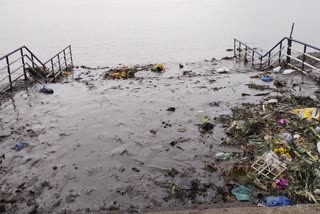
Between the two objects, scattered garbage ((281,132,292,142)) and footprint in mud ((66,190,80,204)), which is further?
scattered garbage ((281,132,292,142))

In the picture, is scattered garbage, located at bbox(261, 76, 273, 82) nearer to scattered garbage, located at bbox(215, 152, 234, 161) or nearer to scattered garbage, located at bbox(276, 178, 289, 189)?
scattered garbage, located at bbox(215, 152, 234, 161)

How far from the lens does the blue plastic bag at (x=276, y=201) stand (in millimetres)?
4504

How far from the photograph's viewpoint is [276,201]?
4543 mm

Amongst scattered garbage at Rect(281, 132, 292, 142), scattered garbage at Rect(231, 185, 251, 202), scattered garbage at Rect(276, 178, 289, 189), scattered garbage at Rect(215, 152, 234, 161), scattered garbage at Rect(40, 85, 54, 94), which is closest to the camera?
scattered garbage at Rect(231, 185, 251, 202)

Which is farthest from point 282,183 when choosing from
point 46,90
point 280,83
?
point 46,90

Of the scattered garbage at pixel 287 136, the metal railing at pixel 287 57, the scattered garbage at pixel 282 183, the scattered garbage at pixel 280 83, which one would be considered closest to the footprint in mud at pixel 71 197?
the scattered garbage at pixel 282 183

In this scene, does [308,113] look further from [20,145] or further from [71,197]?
[20,145]

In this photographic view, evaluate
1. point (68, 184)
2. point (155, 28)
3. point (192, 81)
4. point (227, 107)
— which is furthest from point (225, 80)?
point (155, 28)

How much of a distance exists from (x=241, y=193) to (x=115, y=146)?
2891 millimetres

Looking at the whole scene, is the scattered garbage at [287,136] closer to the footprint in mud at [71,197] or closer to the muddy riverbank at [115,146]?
the muddy riverbank at [115,146]

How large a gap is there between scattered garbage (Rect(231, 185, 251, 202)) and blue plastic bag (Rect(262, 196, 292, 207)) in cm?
24

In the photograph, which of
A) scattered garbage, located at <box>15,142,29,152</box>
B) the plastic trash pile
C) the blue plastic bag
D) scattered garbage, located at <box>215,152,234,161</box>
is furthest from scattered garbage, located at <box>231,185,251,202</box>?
scattered garbage, located at <box>15,142,29,152</box>

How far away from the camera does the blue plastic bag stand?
4.50 m

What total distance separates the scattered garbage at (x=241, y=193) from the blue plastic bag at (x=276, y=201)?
24cm
